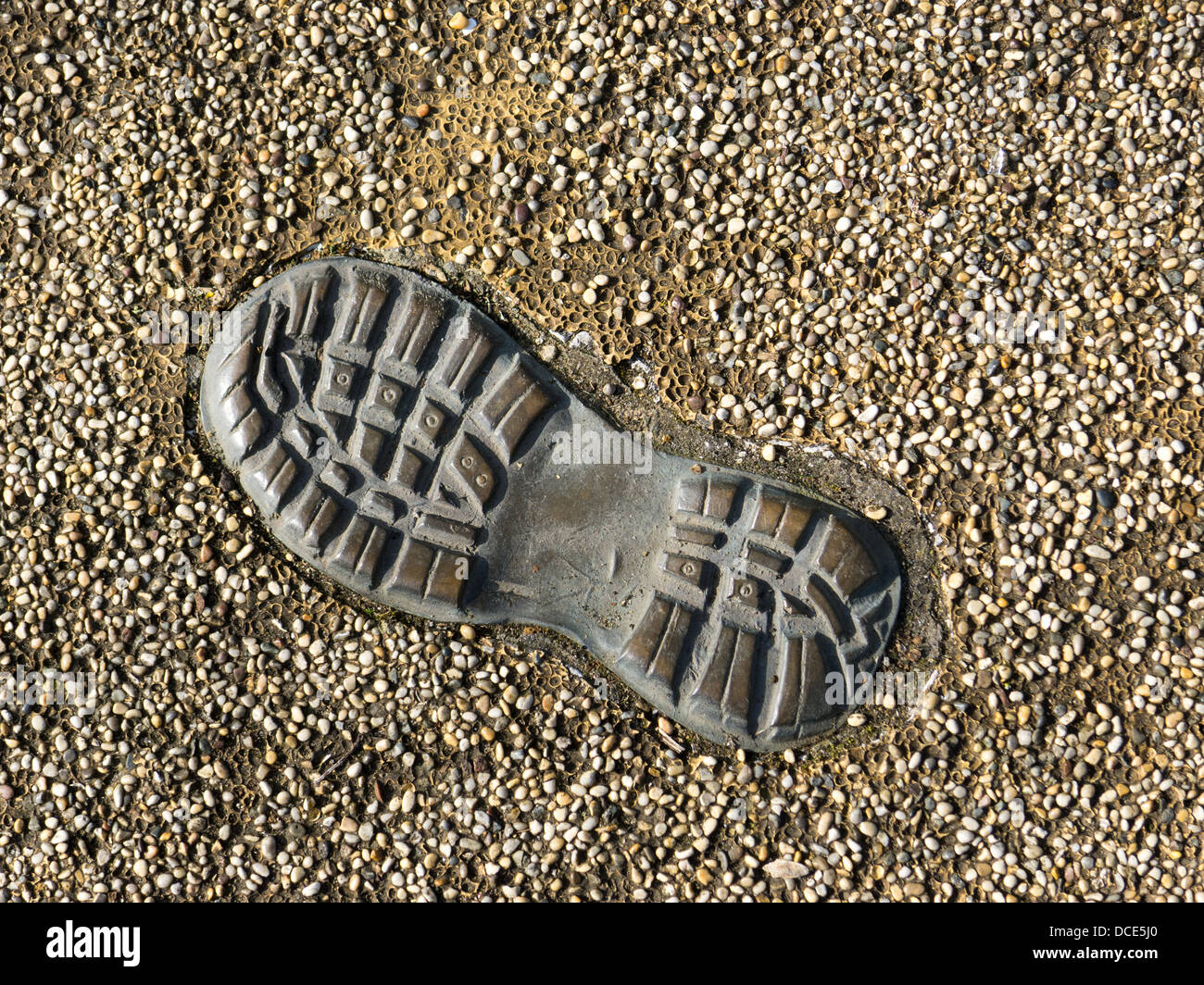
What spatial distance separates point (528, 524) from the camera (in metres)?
2.86

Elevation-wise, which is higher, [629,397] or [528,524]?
[629,397]

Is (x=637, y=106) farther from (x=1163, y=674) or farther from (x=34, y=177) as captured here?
(x=1163, y=674)

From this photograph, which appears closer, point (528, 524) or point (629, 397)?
point (528, 524)

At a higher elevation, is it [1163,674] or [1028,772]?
[1163,674]

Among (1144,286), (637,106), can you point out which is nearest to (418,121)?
(637,106)

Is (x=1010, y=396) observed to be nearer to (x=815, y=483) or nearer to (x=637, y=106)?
(x=815, y=483)

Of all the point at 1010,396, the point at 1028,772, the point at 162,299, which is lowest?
the point at 1028,772

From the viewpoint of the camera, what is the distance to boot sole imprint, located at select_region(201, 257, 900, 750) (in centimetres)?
281

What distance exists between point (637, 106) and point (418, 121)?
29.3 inches

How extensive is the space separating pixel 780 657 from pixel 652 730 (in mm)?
459

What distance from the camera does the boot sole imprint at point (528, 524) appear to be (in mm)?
2812

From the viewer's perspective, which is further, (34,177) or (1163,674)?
(34,177)
